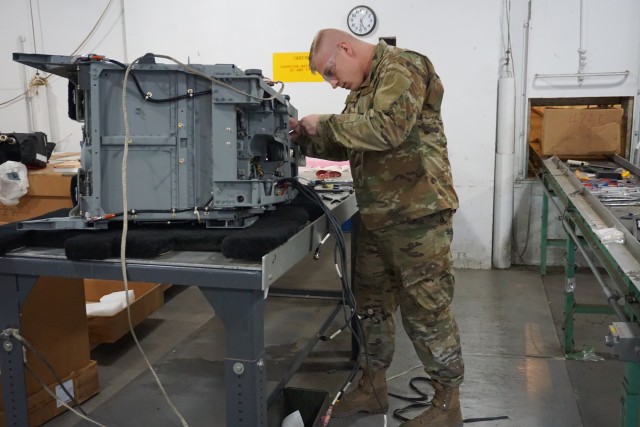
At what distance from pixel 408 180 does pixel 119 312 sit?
5.67 feet

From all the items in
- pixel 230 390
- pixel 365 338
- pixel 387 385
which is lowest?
pixel 387 385

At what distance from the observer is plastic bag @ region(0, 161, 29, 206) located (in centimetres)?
290

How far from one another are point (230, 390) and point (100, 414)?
3.71 ft

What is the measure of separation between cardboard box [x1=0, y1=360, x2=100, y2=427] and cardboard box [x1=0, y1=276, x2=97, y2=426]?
0.04 feet

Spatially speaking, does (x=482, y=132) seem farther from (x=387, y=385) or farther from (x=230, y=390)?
(x=230, y=390)

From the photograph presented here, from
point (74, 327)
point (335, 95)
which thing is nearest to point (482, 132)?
point (335, 95)

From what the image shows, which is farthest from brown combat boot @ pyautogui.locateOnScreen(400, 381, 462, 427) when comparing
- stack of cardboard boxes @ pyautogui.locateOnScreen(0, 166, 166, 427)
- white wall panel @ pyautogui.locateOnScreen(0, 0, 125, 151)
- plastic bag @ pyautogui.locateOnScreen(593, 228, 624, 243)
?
white wall panel @ pyautogui.locateOnScreen(0, 0, 125, 151)

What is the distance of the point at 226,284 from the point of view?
4.68 feet

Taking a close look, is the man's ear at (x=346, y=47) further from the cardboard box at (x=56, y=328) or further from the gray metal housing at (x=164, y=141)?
the cardboard box at (x=56, y=328)

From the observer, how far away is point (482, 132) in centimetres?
440

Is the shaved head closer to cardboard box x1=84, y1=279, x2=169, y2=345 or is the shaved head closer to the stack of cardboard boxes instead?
the stack of cardboard boxes

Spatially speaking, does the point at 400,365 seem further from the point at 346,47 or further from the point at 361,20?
the point at 361,20

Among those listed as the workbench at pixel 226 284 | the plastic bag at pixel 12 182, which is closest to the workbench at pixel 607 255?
the workbench at pixel 226 284

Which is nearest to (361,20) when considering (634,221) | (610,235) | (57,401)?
(634,221)
